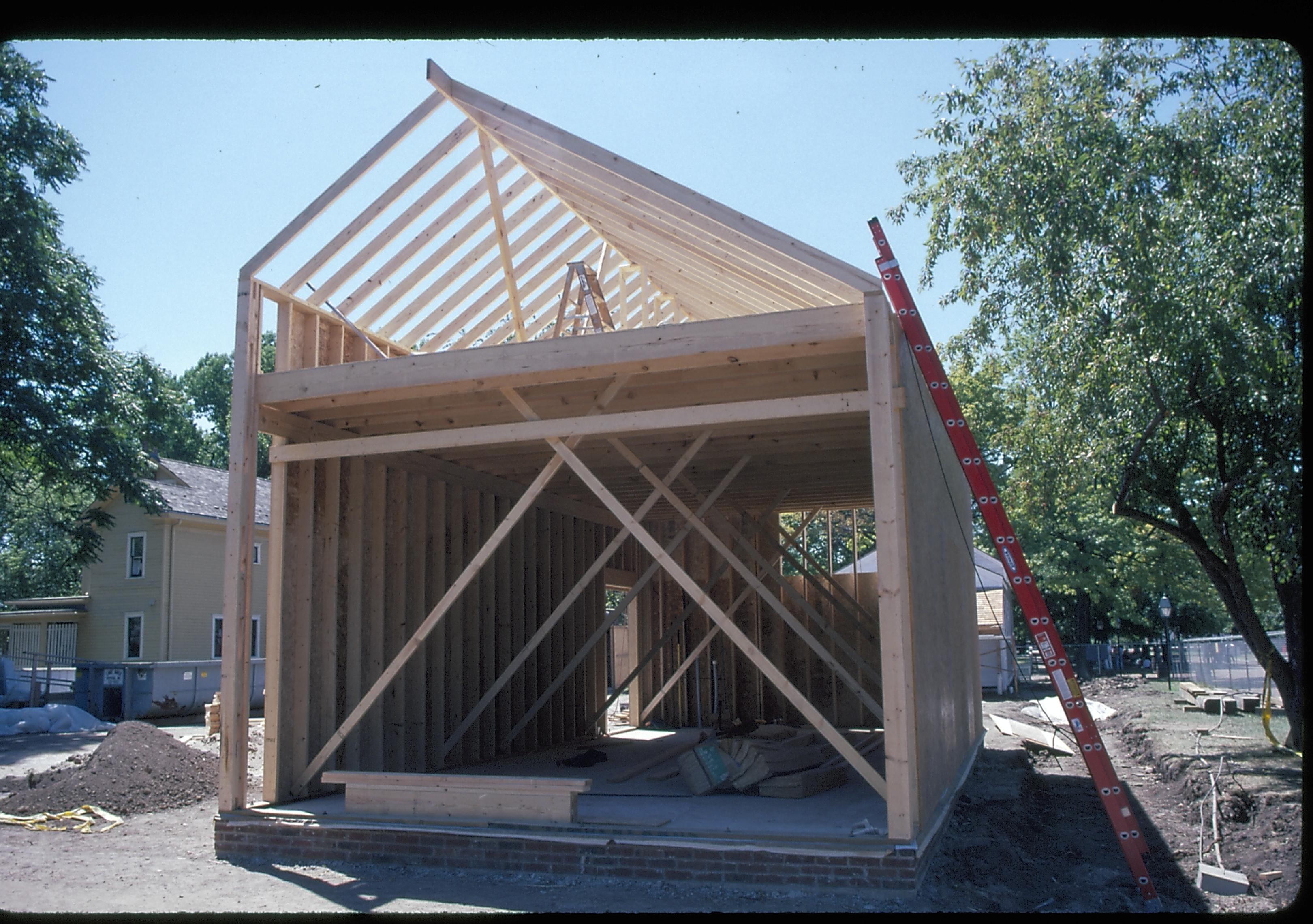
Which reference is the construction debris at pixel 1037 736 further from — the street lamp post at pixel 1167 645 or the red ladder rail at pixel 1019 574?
the street lamp post at pixel 1167 645

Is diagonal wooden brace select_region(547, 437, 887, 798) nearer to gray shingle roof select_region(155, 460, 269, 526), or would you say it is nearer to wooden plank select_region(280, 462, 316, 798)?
wooden plank select_region(280, 462, 316, 798)

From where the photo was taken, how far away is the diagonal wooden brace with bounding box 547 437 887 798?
657cm

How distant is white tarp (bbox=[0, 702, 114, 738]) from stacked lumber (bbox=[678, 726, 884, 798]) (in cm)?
1264

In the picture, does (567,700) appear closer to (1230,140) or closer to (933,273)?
(933,273)

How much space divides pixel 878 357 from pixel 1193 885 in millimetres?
4509

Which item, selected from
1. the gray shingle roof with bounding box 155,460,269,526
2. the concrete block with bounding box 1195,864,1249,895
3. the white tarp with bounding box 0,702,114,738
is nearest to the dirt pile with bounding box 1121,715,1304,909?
the concrete block with bounding box 1195,864,1249,895

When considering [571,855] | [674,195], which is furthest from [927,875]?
[674,195]

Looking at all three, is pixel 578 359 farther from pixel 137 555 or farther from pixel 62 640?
pixel 62 640

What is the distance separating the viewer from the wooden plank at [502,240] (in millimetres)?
8688

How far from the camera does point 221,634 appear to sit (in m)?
25.9

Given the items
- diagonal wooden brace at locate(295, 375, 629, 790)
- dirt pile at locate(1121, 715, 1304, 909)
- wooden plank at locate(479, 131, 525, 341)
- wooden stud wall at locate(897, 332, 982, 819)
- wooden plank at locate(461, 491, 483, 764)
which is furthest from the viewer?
wooden plank at locate(461, 491, 483, 764)

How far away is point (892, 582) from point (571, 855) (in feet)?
9.70

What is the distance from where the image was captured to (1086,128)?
39.3 ft

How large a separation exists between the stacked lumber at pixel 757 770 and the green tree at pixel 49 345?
59.2 feet
